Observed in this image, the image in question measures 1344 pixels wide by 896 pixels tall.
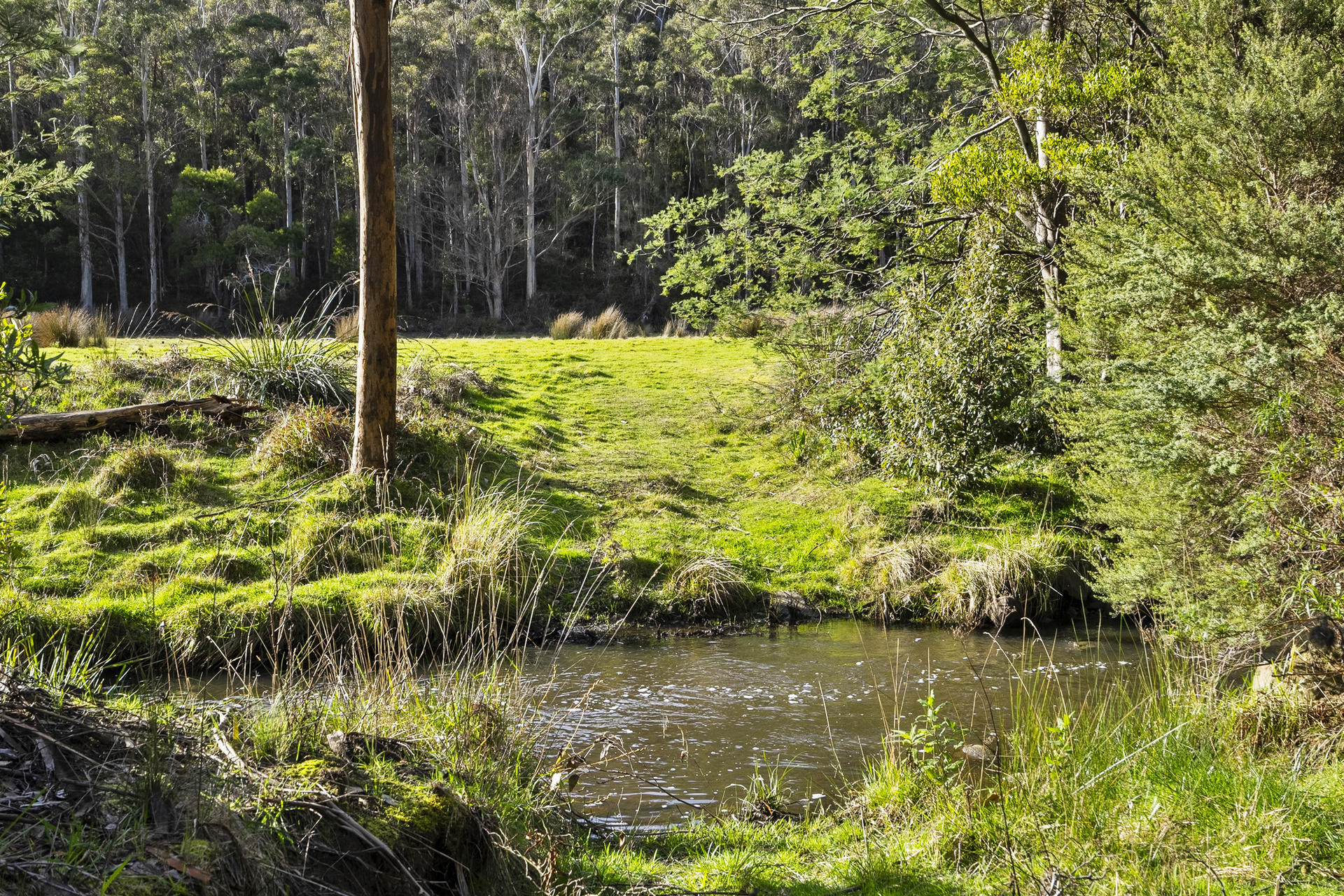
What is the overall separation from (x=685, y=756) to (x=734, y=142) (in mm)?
43691

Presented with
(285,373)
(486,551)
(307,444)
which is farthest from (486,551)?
(285,373)

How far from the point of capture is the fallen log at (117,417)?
35.8ft

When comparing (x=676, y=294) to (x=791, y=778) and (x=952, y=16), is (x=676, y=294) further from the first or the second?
(x=791, y=778)

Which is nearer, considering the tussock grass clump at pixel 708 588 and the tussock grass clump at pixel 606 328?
the tussock grass clump at pixel 708 588

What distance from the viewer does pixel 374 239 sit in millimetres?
10023

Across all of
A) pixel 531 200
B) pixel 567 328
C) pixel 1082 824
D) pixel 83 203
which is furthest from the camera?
pixel 531 200

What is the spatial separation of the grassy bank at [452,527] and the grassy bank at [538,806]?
2937 millimetres

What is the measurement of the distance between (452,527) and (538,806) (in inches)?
246

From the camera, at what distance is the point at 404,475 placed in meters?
10.9

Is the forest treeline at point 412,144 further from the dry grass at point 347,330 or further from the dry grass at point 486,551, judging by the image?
the dry grass at point 486,551

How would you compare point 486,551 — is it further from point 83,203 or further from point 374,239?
point 83,203

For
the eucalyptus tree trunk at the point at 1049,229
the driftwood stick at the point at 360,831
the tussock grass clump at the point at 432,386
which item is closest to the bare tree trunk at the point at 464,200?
the tussock grass clump at the point at 432,386

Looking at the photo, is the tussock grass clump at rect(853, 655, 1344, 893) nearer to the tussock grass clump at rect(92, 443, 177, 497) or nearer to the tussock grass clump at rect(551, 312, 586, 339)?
the tussock grass clump at rect(92, 443, 177, 497)

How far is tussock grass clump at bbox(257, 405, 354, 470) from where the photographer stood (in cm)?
1092
